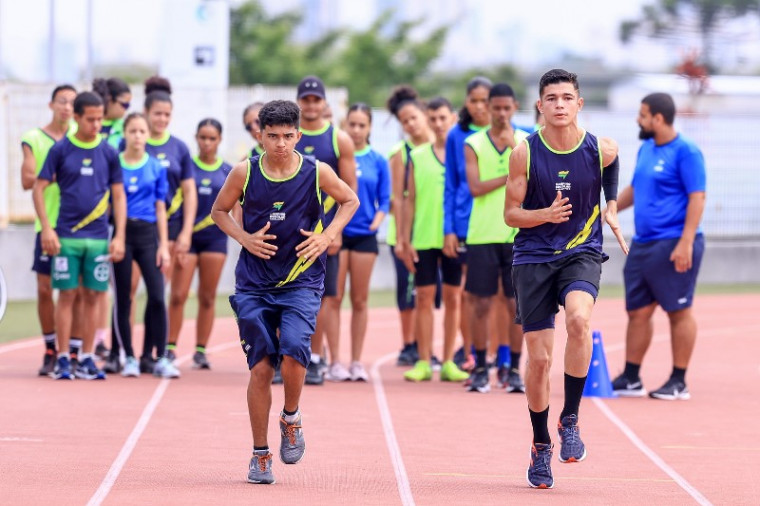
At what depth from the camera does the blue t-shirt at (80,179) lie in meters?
12.5

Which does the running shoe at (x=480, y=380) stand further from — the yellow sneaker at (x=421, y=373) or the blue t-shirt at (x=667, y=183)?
the blue t-shirt at (x=667, y=183)

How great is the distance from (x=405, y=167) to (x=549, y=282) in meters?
5.38

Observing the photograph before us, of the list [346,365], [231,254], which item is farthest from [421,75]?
[346,365]

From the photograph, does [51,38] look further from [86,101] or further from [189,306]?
[86,101]

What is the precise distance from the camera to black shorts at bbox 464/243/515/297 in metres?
12.1

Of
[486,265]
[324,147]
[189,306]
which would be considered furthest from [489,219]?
[189,306]

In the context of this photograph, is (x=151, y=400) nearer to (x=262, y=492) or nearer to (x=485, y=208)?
(x=485, y=208)

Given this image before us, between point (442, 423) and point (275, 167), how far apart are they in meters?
2.94

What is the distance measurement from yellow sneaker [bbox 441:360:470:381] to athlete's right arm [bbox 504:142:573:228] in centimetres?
475

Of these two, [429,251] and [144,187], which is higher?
[144,187]

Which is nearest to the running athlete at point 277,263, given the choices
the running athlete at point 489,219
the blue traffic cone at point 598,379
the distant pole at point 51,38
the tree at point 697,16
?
the running athlete at point 489,219

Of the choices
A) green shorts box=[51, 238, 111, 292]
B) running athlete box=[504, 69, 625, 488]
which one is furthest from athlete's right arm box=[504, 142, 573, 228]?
green shorts box=[51, 238, 111, 292]

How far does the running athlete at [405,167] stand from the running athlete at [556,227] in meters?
4.65

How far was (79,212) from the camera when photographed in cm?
1248
